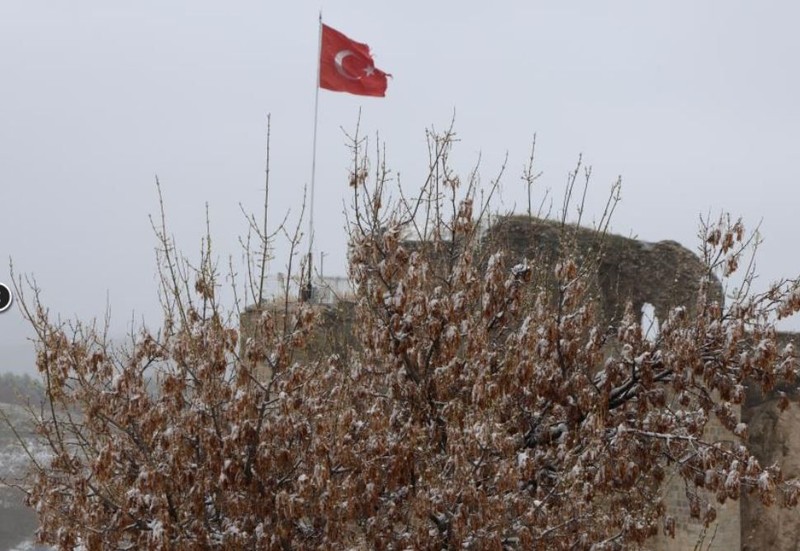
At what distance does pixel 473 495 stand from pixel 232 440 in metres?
2.02

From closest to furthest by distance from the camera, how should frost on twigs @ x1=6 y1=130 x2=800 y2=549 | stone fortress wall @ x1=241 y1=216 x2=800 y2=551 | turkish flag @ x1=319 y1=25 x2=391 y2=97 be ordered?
frost on twigs @ x1=6 y1=130 x2=800 y2=549
stone fortress wall @ x1=241 y1=216 x2=800 y2=551
turkish flag @ x1=319 y1=25 x2=391 y2=97

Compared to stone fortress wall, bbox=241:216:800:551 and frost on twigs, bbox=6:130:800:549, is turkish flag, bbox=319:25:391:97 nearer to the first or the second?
stone fortress wall, bbox=241:216:800:551

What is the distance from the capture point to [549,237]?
17.5m

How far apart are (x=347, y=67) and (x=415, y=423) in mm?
10879

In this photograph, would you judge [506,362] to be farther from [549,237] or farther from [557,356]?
[549,237]

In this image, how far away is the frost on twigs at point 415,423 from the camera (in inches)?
331

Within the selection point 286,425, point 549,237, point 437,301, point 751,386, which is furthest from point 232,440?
point 751,386

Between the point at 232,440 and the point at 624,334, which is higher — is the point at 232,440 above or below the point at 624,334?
below

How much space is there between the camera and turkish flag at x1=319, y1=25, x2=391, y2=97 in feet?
60.3

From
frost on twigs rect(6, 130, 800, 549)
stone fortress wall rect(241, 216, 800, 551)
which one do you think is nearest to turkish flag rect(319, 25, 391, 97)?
stone fortress wall rect(241, 216, 800, 551)

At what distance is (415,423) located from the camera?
9.03 meters

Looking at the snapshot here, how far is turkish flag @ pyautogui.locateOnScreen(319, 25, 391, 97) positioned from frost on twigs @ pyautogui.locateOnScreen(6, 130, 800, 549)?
8929mm

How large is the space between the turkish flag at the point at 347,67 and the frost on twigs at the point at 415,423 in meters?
8.93

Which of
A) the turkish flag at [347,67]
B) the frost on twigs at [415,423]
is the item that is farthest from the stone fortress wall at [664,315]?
the frost on twigs at [415,423]
